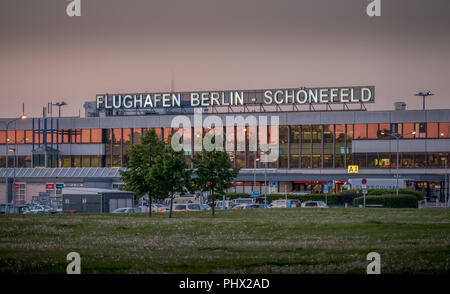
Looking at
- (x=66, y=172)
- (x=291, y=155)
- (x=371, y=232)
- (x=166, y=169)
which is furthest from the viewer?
(x=291, y=155)

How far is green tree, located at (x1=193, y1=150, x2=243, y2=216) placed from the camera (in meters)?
57.0

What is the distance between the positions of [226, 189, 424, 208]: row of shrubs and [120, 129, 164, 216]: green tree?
26.8m

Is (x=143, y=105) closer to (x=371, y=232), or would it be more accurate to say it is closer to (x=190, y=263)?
(x=371, y=232)

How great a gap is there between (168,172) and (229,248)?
3102 centimetres

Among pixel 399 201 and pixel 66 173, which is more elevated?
pixel 66 173

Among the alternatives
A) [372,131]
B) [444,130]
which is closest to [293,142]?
[372,131]

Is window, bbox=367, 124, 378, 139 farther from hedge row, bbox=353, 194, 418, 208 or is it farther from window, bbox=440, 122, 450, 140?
hedge row, bbox=353, 194, 418, 208

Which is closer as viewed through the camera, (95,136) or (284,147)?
(284,147)

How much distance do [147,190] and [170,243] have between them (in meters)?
31.6

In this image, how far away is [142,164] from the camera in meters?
57.6

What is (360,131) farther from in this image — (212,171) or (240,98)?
(212,171)

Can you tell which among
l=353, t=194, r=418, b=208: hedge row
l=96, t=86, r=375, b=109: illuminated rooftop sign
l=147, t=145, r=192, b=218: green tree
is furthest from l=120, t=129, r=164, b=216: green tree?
l=96, t=86, r=375, b=109: illuminated rooftop sign
